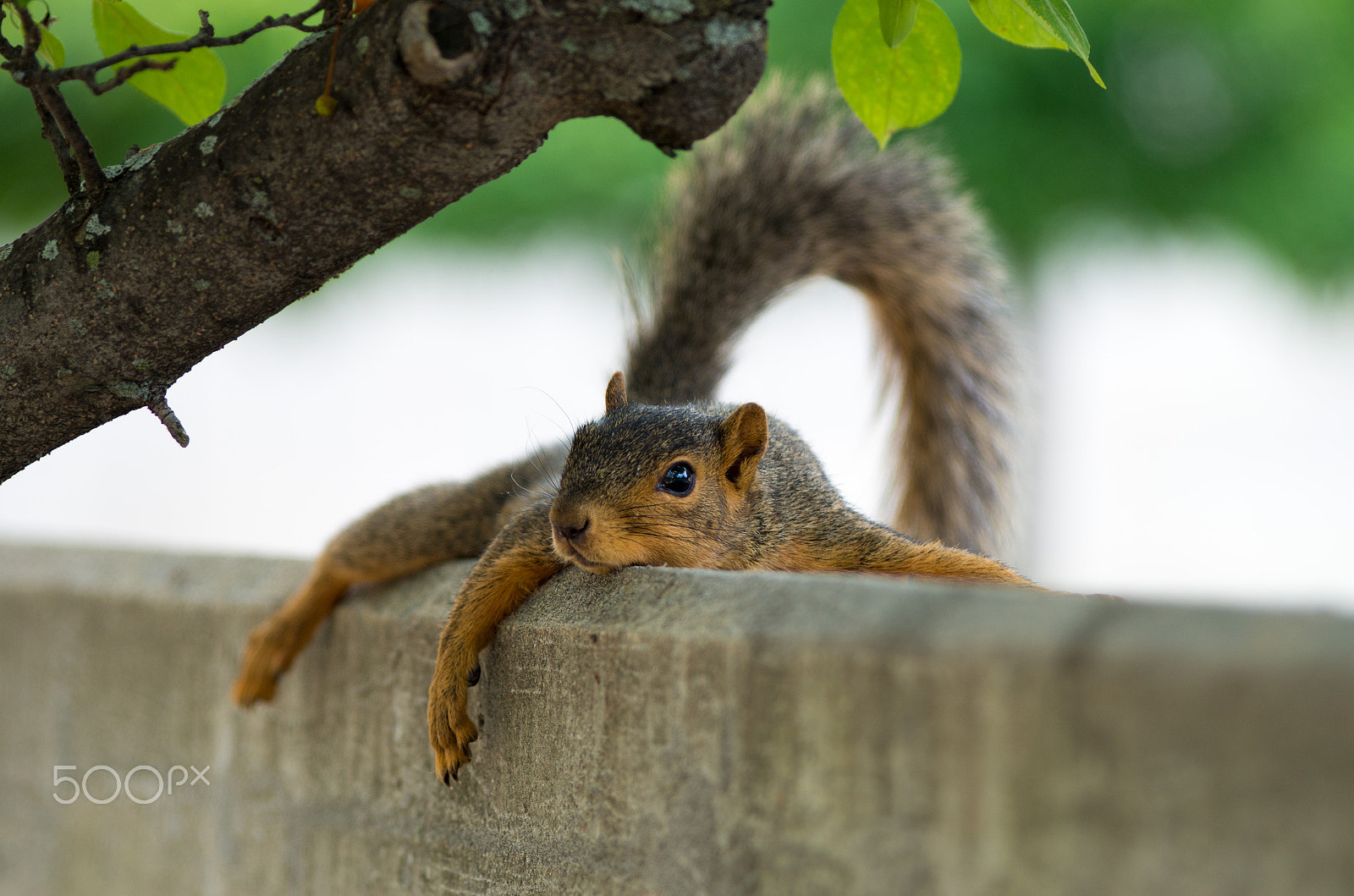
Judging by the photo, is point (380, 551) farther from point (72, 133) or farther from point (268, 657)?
point (72, 133)

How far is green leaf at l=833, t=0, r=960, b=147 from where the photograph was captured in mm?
833

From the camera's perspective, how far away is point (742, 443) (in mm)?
1324

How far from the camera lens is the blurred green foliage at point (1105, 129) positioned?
4.16m

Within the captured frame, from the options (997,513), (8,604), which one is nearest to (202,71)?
(8,604)

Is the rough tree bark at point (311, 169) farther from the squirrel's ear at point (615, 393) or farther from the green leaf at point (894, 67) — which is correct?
the squirrel's ear at point (615, 393)

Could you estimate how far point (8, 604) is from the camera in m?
1.85

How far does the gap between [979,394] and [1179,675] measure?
1.38 m

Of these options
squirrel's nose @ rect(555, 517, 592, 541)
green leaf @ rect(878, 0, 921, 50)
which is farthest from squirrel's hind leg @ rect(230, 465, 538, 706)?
green leaf @ rect(878, 0, 921, 50)

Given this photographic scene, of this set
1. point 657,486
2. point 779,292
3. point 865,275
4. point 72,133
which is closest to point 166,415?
point 72,133

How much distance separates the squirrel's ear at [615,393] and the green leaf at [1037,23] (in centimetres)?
73

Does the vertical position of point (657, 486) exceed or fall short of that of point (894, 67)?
it falls short

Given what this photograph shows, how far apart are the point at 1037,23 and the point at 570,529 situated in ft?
1.94

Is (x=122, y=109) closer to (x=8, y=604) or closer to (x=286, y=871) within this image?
(x=8, y=604)

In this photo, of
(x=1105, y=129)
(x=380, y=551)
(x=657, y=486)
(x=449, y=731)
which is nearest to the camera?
(x=449, y=731)
